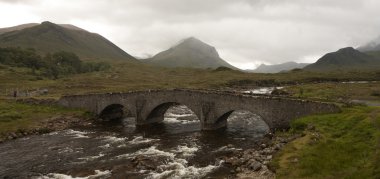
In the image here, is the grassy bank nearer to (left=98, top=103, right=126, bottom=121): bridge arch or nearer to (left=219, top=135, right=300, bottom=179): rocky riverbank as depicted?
(left=219, top=135, right=300, bottom=179): rocky riverbank

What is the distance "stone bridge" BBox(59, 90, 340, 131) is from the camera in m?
44.9

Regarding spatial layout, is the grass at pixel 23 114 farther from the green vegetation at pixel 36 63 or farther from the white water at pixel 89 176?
the green vegetation at pixel 36 63

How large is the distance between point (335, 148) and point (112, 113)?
5510 centimetres

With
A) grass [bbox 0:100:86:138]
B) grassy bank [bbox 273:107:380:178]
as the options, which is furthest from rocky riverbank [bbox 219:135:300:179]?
grass [bbox 0:100:86:138]

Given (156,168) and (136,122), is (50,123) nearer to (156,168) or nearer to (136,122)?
(136,122)

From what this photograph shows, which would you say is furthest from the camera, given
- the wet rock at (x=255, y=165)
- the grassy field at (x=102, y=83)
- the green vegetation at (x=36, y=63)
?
the green vegetation at (x=36, y=63)

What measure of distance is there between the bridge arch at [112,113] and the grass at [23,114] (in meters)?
4.09

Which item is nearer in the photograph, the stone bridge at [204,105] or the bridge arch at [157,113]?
the stone bridge at [204,105]

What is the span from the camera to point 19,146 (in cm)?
5050

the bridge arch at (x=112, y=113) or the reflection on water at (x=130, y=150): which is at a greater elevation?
the bridge arch at (x=112, y=113)

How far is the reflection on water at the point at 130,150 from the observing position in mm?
36125

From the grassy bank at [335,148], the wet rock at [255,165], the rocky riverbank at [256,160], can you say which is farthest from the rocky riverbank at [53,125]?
the grassy bank at [335,148]

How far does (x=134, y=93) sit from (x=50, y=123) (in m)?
16.6

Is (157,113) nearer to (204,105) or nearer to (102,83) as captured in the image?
(204,105)
